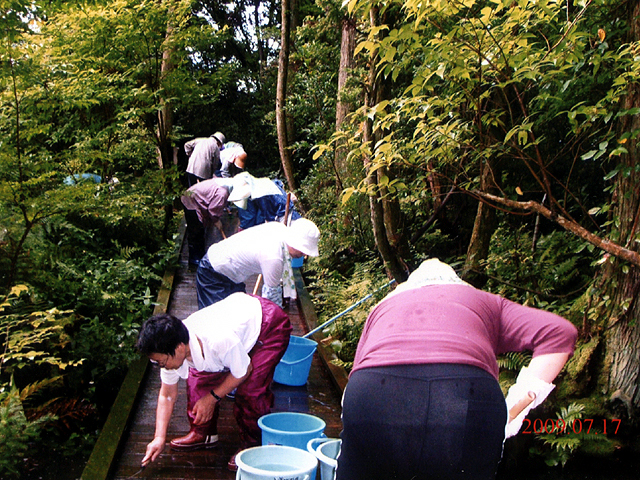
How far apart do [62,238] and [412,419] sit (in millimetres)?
8823

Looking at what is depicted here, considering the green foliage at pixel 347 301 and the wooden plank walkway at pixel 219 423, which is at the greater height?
the green foliage at pixel 347 301

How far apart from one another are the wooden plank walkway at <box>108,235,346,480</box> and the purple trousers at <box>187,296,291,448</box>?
0.28 metres

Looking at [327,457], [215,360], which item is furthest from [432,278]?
[215,360]

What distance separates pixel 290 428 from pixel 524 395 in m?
2.41

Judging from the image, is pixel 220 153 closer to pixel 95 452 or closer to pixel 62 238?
pixel 62 238

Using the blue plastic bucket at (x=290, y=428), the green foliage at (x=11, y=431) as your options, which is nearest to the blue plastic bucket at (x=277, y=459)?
the blue plastic bucket at (x=290, y=428)

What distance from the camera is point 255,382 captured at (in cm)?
485

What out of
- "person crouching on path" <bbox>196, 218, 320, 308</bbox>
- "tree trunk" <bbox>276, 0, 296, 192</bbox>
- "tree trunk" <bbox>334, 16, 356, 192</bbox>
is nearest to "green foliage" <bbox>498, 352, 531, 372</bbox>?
"person crouching on path" <bbox>196, 218, 320, 308</bbox>

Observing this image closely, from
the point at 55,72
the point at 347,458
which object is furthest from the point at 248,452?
the point at 55,72

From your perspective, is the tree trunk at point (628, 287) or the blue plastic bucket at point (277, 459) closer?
the blue plastic bucket at point (277, 459)

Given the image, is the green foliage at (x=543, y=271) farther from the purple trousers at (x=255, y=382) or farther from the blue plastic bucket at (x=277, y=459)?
the blue plastic bucket at (x=277, y=459)

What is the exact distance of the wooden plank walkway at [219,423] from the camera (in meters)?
4.75

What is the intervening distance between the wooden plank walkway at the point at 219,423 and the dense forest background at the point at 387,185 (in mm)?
573

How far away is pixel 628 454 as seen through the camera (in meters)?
5.19
